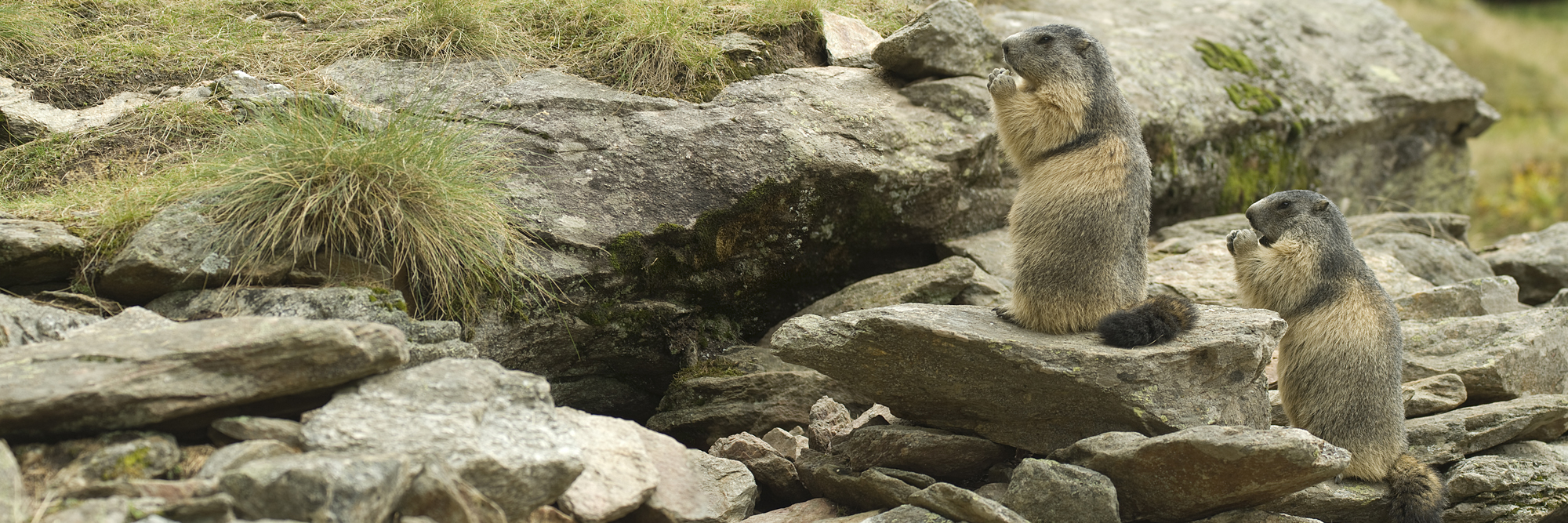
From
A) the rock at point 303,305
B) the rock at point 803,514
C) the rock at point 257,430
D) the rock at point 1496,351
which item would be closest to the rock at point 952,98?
the rock at point 1496,351

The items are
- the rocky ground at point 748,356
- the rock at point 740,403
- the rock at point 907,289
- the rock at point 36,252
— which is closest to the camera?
the rocky ground at point 748,356

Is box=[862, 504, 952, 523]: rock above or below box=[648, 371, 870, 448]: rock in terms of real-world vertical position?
above

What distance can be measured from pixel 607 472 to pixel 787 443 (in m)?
1.98

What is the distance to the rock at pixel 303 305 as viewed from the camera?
18.0 ft

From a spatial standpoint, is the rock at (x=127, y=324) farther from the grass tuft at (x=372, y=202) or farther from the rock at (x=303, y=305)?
the grass tuft at (x=372, y=202)

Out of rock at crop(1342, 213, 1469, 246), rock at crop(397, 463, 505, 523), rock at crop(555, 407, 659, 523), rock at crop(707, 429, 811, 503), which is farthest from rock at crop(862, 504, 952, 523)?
rock at crop(1342, 213, 1469, 246)

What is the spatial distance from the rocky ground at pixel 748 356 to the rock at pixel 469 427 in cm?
2

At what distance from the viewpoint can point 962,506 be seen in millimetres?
5258

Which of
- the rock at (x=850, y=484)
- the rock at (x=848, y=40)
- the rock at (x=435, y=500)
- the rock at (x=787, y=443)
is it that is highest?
the rock at (x=848, y=40)

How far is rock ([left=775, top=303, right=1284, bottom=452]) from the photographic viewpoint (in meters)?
5.86

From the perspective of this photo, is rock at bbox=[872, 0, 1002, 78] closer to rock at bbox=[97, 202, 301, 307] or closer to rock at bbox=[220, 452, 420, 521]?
rock at bbox=[97, 202, 301, 307]

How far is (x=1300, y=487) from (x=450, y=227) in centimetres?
537

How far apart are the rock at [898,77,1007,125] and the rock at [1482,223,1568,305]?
22.0ft

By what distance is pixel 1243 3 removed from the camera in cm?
1298
